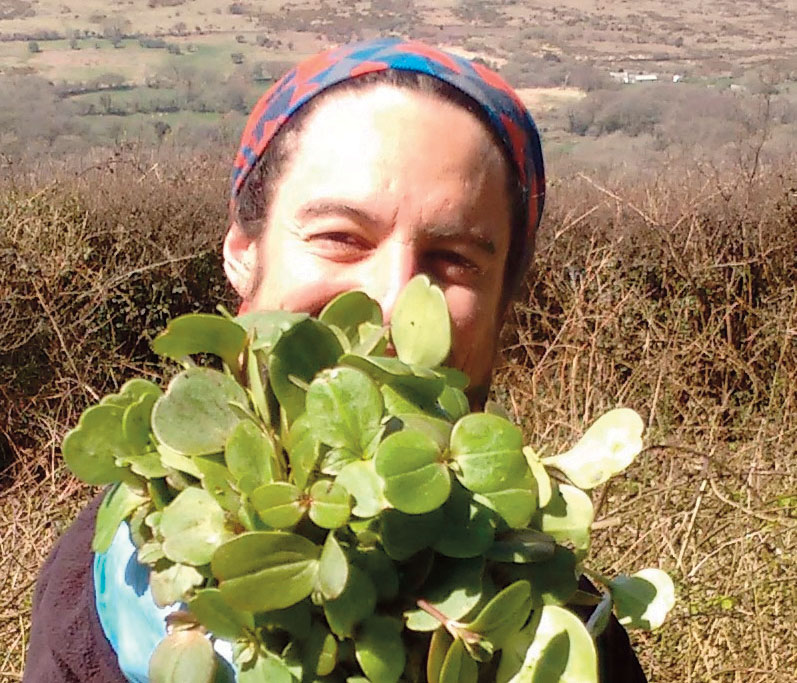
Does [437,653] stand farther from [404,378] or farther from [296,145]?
[296,145]

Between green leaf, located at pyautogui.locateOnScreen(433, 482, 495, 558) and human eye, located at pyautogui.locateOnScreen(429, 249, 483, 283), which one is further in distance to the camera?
human eye, located at pyautogui.locateOnScreen(429, 249, 483, 283)

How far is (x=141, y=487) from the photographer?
1.78 feet

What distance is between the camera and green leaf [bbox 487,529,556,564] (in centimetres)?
48

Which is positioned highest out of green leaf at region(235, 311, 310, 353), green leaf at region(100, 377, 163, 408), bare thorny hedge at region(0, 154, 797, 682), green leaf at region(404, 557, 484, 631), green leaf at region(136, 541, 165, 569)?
green leaf at region(235, 311, 310, 353)

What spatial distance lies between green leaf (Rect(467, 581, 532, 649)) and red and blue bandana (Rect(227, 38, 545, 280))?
1.99ft

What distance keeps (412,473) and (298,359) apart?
0.10m

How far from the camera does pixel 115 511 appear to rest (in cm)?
56

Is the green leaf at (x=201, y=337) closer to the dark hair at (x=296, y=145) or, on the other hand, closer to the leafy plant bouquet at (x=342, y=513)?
the leafy plant bouquet at (x=342, y=513)

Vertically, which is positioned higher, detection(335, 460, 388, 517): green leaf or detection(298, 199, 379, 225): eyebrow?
detection(298, 199, 379, 225): eyebrow

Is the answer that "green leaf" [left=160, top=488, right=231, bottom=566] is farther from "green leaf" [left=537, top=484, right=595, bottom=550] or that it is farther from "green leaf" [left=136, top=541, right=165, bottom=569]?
"green leaf" [left=537, top=484, right=595, bottom=550]

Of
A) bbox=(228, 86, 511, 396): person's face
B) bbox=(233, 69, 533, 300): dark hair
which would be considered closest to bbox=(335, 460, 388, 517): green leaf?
bbox=(228, 86, 511, 396): person's face

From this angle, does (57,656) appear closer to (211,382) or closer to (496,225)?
(211,382)

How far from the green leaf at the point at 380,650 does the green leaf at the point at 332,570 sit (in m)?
0.04

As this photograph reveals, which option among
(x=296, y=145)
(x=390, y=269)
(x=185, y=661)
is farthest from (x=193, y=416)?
(x=296, y=145)
